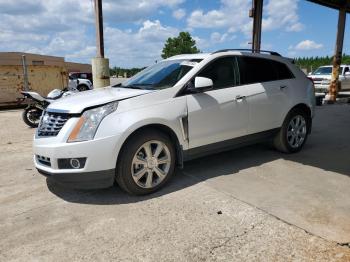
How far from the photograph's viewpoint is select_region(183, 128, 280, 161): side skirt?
428 cm

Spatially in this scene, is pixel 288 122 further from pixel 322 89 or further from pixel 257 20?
pixel 322 89

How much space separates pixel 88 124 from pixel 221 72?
Result: 2098 millimetres

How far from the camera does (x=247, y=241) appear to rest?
2.90 metres

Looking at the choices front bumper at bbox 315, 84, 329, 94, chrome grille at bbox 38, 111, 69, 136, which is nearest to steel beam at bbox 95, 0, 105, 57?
chrome grille at bbox 38, 111, 69, 136

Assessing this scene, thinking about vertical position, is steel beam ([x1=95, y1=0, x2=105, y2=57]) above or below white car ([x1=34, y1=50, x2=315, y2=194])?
above

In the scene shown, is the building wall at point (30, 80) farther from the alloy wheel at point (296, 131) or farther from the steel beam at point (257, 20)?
the alloy wheel at point (296, 131)

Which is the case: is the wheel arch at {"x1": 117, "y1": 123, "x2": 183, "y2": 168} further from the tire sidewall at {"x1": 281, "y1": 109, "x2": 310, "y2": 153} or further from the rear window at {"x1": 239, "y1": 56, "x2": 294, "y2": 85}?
the tire sidewall at {"x1": 281, "y1": 109, "x2": 310, "y2": 153}

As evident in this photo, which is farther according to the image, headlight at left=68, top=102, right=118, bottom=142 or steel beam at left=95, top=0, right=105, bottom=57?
steel beam at left=95, top=0, right=105, bottom=57

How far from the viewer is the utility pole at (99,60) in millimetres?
7824

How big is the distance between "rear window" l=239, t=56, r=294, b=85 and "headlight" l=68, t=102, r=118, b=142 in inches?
88.9

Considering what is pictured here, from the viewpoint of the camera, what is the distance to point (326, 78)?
17172 millimetres

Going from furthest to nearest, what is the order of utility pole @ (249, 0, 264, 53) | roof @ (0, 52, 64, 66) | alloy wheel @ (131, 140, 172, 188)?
roof @ (0, 52, 64, 66), utility pole @ (249, 0, 264, 53), alloy wheel @ (131, 140, 172, 188)

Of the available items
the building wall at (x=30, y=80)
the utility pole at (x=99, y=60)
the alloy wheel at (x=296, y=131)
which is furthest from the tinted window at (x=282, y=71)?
the building wall at (x=30, y=80)

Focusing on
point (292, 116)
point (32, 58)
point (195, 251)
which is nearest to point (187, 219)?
point (195, 251)
